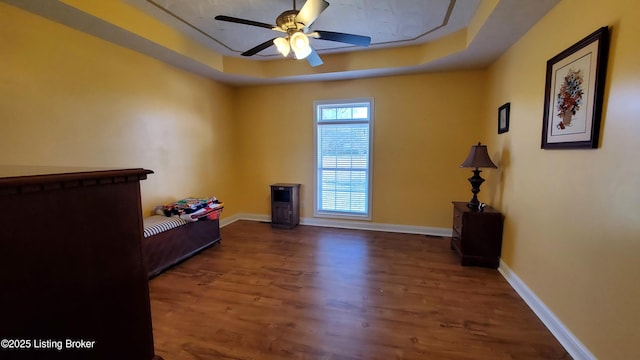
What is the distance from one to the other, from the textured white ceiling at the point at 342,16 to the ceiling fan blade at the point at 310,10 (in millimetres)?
533

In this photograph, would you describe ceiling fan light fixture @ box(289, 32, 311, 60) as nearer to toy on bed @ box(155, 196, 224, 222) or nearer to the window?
the window

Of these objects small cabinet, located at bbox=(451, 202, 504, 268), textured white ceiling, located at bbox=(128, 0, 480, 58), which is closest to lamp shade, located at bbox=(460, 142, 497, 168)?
small cabinet, located at bbox=(451, 202, 504, 268)

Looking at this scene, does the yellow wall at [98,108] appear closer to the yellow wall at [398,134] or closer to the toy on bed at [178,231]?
the toy on bed at [178,231]

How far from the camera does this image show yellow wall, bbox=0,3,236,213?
6.89ft

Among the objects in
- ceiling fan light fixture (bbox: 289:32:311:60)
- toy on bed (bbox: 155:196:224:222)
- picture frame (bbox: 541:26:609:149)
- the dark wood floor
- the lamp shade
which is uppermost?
ceiling fan light fixture (bbox: 289:32:311:60)

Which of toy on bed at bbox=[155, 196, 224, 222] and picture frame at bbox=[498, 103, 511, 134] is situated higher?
picture frame at bbox=[498, 103, 511, 134]

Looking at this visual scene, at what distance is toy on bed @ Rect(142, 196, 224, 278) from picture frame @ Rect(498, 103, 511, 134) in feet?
11.9

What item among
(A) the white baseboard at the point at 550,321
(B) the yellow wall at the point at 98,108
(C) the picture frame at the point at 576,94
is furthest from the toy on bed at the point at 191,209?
(C) the picture frame at the point at 576,94

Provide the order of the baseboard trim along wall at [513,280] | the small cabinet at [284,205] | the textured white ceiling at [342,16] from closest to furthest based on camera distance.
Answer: the baseboard trim along wall at [513,280]
the textured white ceiling at [342,16]
the small cabinet at [284,205]

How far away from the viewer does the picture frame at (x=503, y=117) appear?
2867 millimetres

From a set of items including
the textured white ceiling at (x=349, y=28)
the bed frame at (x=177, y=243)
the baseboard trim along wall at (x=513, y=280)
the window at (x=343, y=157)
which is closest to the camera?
the baseboard trim along wall at (x=513, y=280)

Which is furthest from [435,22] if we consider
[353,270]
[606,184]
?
[353,270]

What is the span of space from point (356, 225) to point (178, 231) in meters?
2.63

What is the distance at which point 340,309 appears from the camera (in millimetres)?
2188
